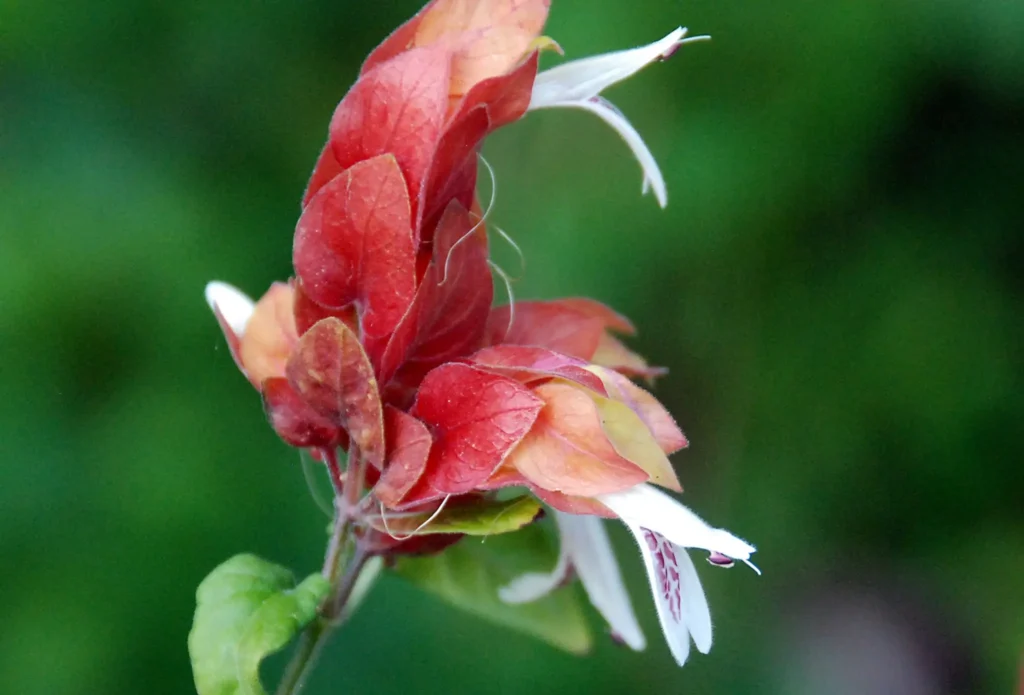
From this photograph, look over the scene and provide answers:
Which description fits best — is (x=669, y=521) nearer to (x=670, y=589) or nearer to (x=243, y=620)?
(x=670, y=589)

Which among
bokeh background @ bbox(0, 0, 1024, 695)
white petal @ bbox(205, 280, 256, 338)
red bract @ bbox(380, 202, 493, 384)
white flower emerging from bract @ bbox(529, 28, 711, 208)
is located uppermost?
white flower emerging from bract @ bbox(529, 28, 711, 208)

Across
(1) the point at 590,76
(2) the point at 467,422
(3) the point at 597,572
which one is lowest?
(3) the point at 597,572

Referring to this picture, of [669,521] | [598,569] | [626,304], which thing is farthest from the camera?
[626,304]

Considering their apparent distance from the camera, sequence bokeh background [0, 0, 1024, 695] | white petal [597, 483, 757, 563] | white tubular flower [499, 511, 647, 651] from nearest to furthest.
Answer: white petal [597, 483, 757, 563] → white tubular flower [499, 511, 647, 651] → bokeh background [0, 0, 1024, 695]

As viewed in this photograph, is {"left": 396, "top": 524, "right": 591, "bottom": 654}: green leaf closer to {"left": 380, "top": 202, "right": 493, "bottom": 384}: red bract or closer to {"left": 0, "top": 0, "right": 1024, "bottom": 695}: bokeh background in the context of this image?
{"left": 380, "top": 202, "right": 493, "bottom": 384}: red bract

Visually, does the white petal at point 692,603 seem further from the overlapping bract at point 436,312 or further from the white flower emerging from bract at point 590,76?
the white flower emerging from bract at point 590,76

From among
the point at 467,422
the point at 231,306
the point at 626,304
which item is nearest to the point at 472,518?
the point at 467,422

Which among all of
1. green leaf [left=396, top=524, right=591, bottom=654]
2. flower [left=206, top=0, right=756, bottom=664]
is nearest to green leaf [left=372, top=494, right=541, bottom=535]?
flower [left=206, top=0, right=756, bottom=664]
